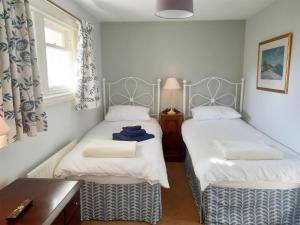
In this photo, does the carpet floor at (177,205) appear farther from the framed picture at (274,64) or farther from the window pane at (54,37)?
the window pane at (54,37)

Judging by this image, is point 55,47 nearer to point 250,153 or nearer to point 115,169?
point 115,169

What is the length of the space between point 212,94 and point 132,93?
140 centimetres

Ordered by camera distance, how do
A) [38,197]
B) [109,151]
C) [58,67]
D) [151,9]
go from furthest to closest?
[151,9], [58,67], [109,151], [38,197]

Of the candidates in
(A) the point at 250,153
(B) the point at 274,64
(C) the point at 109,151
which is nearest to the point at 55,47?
(C) the point at 109,151

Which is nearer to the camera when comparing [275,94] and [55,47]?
[55,47]

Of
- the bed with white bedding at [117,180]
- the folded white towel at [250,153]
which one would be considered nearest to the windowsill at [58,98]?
the bed with white bedding at [117,180]

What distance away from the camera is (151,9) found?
3342 millimetres

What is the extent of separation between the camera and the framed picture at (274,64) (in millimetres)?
2775

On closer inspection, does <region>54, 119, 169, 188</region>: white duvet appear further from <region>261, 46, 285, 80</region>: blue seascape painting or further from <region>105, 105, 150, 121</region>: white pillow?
<region>261, 46, 285, 80</region>: blue seascape painting

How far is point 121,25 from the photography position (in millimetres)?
4145

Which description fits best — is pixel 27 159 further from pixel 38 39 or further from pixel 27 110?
pixel 38 39

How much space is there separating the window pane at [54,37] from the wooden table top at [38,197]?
1.56 meters

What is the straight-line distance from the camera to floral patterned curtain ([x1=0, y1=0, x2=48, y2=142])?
1.41 m

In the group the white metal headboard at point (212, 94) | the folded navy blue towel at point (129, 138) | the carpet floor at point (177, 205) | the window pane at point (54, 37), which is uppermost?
the window pane at point (54, 37)
